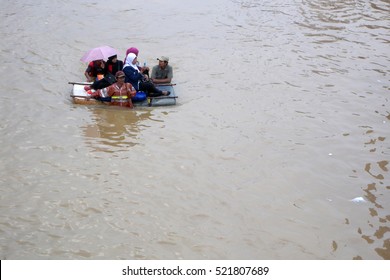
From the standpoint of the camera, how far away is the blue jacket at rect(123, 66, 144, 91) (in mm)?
9523

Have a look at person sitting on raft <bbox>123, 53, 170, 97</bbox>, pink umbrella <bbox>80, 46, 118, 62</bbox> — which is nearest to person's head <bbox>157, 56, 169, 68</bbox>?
person sitting on raft <bbox>123, 53, 170, 97</bbox>

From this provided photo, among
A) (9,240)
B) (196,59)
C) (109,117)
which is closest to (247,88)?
(196,59)

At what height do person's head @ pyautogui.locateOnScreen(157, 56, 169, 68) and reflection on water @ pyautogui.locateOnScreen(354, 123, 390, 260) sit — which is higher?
person's head @ pyautogui.locateOnScreen(157, 56, 169, 68)

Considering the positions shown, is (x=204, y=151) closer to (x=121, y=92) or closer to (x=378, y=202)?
(x=121, y=92)

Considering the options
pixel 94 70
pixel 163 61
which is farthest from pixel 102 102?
pixel 163 61

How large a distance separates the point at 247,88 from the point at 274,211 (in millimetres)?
4653

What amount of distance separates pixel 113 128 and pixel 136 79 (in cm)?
128

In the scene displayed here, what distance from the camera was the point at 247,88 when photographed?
10.8 m

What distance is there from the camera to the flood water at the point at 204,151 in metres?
6.11

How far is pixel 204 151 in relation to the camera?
321 inches

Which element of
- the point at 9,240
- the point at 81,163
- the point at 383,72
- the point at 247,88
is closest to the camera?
the point at 9,240

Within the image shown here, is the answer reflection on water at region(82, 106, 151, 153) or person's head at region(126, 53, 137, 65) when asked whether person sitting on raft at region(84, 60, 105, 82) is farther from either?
reflection on water at region(82, 106, 151, 153)

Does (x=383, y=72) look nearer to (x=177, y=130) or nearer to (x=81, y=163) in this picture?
(x=177, y=130)

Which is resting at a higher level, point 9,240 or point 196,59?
point 196,59
